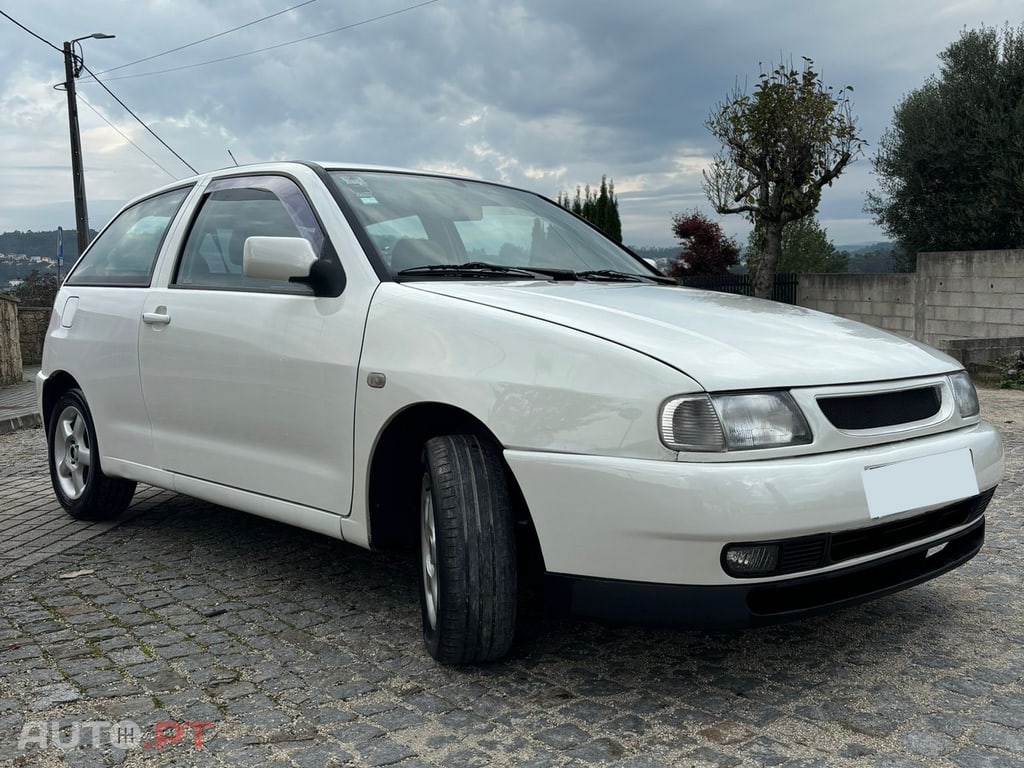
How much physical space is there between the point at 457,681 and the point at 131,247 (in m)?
2.91

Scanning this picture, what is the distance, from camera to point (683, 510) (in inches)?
94.5

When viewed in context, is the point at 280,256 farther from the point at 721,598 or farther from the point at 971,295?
the point at 971,295

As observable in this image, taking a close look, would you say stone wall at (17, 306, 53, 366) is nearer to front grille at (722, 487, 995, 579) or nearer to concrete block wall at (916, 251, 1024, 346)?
concrete block wall at (916, 251, 1024, 346)

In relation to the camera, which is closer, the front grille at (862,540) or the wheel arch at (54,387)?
the front grille at (862,540)

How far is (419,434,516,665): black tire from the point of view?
9.00 feet

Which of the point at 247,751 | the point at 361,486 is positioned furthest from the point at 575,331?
the point at 247,751

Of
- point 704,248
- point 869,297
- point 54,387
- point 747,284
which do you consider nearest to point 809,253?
point 704,248

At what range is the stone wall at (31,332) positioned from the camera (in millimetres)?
22391

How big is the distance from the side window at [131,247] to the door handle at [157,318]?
9.1 inches

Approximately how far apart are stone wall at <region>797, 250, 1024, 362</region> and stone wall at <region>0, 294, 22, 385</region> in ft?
46.5

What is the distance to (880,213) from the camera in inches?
1025

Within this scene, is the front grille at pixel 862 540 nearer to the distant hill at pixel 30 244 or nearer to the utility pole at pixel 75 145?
the utility pole at pixel 75 145

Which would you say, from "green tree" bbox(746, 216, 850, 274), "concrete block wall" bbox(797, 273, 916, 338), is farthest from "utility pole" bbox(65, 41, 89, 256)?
"green tree" bbox(746, 216, 850, 274)

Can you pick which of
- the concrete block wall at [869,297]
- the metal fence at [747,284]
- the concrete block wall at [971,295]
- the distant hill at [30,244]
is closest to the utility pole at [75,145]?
the distant hill at [30,244]
